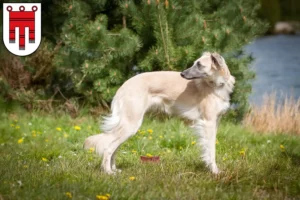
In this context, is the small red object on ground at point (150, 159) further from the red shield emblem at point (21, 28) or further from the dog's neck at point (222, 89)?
the red shield emblem at point (21, 28)

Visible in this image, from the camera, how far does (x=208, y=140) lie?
5.78 metres

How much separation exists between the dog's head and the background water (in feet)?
17.7

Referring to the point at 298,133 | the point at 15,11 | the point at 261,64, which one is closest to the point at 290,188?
the point at 298,133

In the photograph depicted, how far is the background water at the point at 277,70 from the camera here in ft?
47.2

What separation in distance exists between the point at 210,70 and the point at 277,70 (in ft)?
46.5

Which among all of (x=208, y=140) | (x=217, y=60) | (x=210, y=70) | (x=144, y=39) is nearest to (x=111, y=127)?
(x=208, y=140)

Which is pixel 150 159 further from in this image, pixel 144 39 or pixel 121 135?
pixel 144 39

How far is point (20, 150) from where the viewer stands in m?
6.60

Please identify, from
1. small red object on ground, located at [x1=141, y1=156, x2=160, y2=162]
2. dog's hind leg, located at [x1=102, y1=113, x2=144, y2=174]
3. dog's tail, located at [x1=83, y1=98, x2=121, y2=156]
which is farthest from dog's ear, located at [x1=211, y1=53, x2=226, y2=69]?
small red object on ground, located at [x1=141, y1=156, x2=160, y2=162]

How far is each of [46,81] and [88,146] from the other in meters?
3.62

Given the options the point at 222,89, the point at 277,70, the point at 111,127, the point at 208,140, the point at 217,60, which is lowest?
the point at 277,70

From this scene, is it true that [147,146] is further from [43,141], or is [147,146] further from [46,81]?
[46,81]

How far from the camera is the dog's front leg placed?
5.70 meters

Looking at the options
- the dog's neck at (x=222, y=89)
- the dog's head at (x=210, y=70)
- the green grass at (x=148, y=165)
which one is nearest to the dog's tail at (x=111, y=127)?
the green grass at (x=148, y=165)
